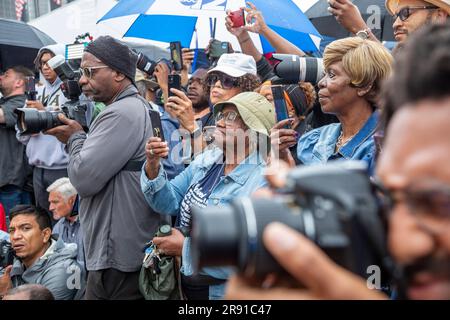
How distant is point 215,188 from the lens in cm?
297

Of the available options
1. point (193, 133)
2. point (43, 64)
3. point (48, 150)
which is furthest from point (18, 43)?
point (193, 133)

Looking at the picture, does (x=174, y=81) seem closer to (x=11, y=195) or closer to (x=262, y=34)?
(x=262, y=34)

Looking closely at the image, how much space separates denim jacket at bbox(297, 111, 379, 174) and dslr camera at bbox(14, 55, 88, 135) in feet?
4.63

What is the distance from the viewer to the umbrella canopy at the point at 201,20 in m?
5.04

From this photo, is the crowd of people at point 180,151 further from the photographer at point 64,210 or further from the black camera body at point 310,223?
the black camera body at point 310,223

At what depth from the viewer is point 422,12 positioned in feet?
10.1

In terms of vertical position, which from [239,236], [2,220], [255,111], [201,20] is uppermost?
[239,236]

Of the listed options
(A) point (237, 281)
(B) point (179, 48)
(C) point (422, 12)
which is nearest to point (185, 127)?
(B) point (179, 48)

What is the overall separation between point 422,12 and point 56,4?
30.5ft

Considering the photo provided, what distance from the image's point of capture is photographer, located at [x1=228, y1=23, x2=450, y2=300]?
0.80 m

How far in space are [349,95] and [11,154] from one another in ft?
11.7

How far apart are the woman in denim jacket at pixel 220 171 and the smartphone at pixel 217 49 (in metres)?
1.45

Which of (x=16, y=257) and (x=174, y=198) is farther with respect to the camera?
(x=16, y=257)

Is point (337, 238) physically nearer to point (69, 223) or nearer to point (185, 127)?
point (185, 127)
